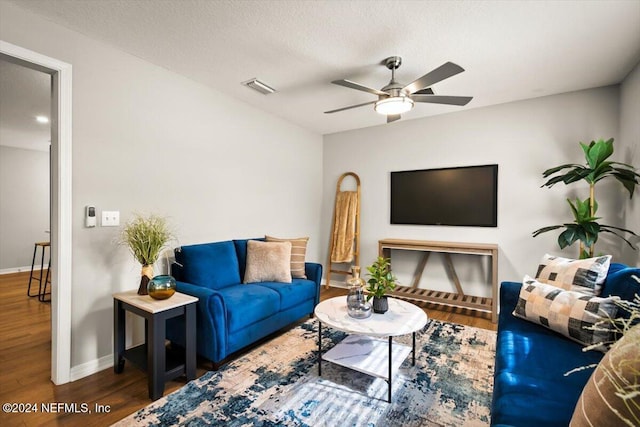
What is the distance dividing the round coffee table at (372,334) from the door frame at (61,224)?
1.79 m

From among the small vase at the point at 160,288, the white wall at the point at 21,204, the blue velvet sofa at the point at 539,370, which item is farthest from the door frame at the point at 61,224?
the white wall at the point at 21,204

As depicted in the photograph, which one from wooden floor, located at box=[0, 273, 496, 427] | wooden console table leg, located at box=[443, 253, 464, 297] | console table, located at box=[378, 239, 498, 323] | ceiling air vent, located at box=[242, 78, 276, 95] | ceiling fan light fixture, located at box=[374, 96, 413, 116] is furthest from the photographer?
wooden console table leg, located at box=[443, 253, 464, 297]

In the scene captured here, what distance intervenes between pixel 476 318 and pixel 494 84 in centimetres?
257

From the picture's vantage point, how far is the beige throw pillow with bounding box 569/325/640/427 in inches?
25.1

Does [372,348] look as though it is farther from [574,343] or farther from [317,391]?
[574,343]

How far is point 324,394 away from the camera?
1.91 meters

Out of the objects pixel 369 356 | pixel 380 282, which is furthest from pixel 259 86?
pixel 369 356

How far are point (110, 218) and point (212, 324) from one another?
3.87ft

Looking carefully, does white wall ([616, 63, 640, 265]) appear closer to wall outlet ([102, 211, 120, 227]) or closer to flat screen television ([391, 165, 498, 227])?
flat screen television ([391, 165, 498, 227])

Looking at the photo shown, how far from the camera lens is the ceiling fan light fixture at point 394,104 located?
2.40 m

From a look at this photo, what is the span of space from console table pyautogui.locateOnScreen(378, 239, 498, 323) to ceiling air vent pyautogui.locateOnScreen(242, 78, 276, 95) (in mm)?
2375

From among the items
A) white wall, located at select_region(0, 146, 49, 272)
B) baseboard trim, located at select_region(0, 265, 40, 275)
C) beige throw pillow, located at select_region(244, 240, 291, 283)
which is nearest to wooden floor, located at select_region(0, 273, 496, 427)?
beige throw pillow, located at select_region(244, 240, 291, 283)

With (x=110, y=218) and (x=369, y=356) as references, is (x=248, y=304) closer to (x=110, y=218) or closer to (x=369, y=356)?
(x=369, y=356)

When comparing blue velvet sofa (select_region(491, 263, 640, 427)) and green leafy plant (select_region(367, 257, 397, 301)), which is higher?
green leafy plant (select_region(367, 257, 397, 301))
